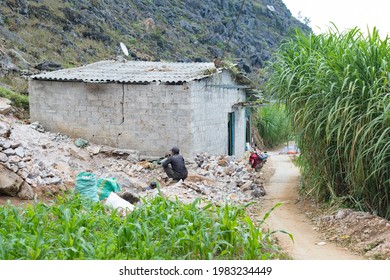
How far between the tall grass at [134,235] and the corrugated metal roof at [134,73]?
5890 millimetres

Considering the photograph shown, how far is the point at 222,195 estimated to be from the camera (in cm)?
899

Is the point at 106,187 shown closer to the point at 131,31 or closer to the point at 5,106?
the point at 5,106

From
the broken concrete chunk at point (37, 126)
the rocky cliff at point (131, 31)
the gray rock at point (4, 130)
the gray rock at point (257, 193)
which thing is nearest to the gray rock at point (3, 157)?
the gray rock at point (4, 130)

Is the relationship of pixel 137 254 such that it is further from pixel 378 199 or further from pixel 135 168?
pixel 135 168

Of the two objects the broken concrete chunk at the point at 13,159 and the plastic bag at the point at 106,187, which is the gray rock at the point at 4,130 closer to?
the broken concrete chunk at the point at 13,159

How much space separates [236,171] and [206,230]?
566cm

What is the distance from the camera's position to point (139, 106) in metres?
11.4

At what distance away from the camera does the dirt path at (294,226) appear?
5715 mm

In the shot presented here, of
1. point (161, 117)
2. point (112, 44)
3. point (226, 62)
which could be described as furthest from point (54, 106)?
point (112, 44)


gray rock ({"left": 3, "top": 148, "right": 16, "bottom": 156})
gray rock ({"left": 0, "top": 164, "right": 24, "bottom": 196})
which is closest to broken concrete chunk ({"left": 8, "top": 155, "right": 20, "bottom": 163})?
gray rock ({"left": 3, "top": 148, "right": 16, "bottom": 156})

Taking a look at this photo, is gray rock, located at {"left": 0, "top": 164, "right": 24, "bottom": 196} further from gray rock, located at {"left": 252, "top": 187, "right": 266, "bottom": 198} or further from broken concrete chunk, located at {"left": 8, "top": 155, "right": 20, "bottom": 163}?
gray rock, located at {"left": 252, "top": 187, "right": 266, "bottom": 198}

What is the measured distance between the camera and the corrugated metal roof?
11.4 metres

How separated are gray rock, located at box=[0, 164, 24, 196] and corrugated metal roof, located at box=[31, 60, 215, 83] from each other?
421 centimetres

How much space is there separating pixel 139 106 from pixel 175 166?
7.68 feet
